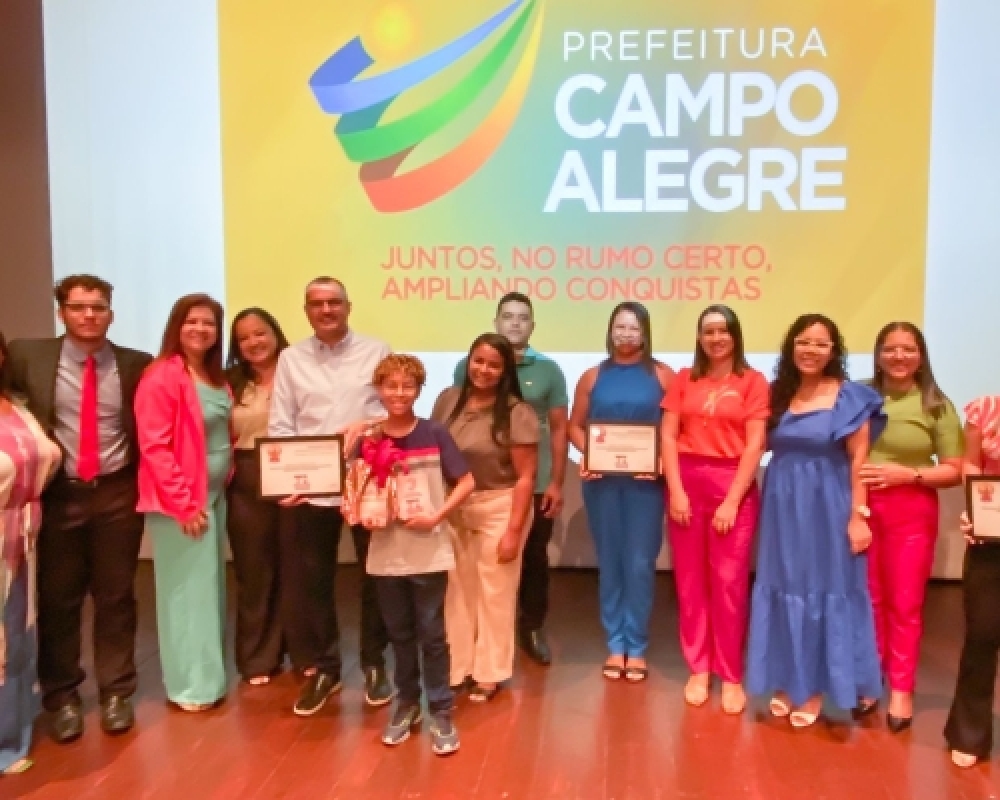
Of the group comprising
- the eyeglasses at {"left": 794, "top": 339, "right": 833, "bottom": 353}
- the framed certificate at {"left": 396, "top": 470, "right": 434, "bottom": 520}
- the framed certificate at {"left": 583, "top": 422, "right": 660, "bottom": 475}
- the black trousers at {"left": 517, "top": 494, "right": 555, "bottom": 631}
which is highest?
the eyeglasses at {"left": 794, "top": 339, "right": 833, "bottom": 353}

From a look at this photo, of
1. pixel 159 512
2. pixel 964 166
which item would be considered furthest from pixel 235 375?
pixel 964 166

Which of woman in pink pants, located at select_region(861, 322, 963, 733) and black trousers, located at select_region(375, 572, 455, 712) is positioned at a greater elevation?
woman in pink pants, located at select_region(861, 322, 963, 733)

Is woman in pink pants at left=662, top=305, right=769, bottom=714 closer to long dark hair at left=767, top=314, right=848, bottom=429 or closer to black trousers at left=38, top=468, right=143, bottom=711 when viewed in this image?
long dark hair at left=767, top=314, right=848, bottom=429

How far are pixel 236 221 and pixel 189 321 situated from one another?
1.78m

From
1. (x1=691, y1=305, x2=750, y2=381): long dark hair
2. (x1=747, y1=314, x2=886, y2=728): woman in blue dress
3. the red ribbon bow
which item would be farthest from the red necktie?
(x1=747, y1=314, x2=886, y2=728): woman in blue dress

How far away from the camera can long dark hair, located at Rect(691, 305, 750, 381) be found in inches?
119

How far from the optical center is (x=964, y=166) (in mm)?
4285

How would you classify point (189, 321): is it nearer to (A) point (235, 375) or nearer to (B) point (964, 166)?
(A) point (235, 375)

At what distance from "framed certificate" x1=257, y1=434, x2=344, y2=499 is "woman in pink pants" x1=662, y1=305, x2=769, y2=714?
1.23 metres

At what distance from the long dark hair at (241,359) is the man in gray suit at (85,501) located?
39cm

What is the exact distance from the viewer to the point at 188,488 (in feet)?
9.72

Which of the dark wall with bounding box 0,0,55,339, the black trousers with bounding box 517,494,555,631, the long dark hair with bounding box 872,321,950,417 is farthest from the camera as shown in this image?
the dark wall with bounding box 0,0,55,339

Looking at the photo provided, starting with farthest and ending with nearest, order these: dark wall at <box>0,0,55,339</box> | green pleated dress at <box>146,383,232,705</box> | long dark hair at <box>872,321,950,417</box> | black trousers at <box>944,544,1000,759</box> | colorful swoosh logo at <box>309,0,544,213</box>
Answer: dark wall at <box>0,0,55,339</box> < colorful swoosh logo at <box>309,0,544,213</box> < green pleated dress at <box>146,383,232,705</box> < long dark hair at <box>872,321,950,417</box> < black trousers at <box>944,544,1000,759</box>

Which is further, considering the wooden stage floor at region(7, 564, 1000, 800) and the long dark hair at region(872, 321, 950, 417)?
the long dark hair at region(872, 321, 950, 417)
